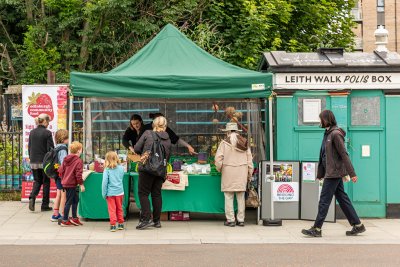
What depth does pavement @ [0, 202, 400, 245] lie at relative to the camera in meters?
8.97

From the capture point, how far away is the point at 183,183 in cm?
1021

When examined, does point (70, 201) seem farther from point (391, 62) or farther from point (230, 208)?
point (391, 62)

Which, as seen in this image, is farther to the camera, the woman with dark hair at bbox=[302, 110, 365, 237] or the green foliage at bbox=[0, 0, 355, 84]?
the green foliage at bbox=[0, 0, 355, 84]

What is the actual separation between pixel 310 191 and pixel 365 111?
171 centimetres

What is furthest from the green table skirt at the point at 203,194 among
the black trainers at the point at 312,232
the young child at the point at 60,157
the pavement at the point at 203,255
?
the pavement at the point at 203,255

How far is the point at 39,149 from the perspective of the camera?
11.2 metres

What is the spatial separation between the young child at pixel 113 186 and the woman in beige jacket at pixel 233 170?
1.52 metres

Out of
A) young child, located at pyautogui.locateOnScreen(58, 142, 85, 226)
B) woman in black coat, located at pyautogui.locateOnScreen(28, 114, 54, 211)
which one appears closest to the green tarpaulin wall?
young child, located at pyautogui.locateOnScreen(58, 142, 85, 226)

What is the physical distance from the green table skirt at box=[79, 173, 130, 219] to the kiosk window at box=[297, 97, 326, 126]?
305 centimetres

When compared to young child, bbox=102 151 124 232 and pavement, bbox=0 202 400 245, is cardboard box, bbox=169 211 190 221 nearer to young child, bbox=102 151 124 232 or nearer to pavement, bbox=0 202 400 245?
pavement, bbox=0 202 400 245

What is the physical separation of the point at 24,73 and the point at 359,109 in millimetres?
11028

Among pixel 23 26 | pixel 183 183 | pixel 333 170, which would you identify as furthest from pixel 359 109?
pixel 23 26

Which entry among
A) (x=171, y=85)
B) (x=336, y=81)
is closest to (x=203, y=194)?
(x=171, y=85)

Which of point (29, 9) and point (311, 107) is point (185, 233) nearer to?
point (311, 107)
